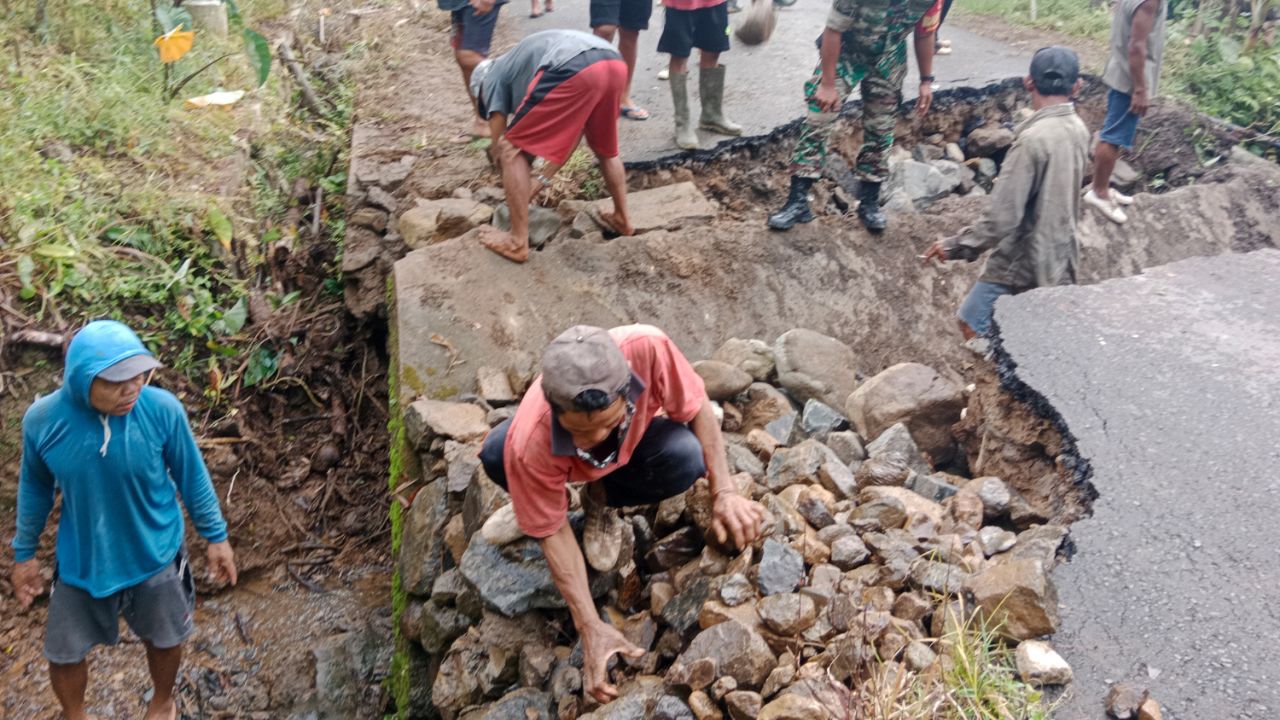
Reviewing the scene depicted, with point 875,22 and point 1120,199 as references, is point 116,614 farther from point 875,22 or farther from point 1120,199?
point 1120,199

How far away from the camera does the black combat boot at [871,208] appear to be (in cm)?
546

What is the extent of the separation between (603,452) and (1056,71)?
2975mm

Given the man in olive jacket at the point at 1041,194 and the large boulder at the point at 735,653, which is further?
the man in olive jacket at the point at 1041,194

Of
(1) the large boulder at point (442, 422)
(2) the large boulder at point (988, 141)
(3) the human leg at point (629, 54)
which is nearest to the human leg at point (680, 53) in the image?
(3) the human leg at point (629, 54)

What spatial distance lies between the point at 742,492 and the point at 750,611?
543 mm

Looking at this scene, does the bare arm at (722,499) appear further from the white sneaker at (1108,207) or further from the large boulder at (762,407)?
the white sneaker at (1108,207)

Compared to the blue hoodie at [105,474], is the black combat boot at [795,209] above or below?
below

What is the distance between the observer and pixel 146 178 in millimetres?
5242

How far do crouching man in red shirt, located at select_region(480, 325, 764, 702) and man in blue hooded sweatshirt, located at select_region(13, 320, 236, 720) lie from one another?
108cm

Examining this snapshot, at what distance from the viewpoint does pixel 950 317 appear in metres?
5.43

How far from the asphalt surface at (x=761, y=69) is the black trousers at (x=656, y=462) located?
3072mm

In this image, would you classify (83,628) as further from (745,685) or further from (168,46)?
(168,46)

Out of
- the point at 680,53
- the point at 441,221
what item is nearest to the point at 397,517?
the point at 441,221

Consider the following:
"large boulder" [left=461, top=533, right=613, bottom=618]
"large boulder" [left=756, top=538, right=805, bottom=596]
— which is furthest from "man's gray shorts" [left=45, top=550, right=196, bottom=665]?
"large boulder" [left=756, top=538, right=805, bottom=596]
